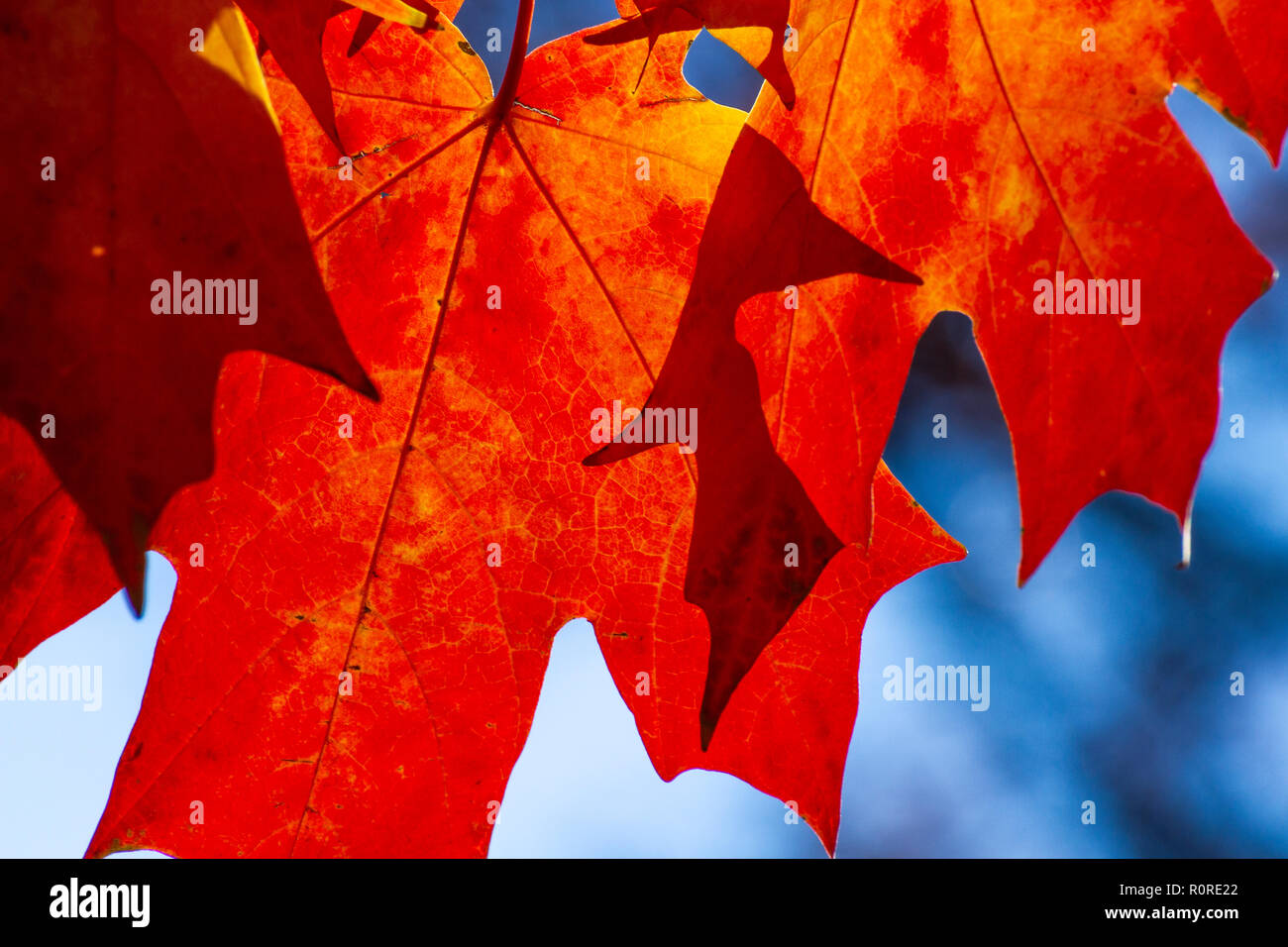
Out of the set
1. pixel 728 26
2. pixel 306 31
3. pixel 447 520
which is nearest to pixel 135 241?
pixel 306 31

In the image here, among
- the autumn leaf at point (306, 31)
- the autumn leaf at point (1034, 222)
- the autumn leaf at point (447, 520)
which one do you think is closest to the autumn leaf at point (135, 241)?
the autumn leaf at point (306, 31)

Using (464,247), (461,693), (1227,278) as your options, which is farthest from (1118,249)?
(461,693)

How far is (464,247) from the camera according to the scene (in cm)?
82

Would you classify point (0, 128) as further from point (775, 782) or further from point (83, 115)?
point (775, 782)

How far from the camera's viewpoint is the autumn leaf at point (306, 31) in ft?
1.97

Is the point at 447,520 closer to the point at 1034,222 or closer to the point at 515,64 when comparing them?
the point at 515,64

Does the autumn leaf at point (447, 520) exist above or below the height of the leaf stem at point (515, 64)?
below

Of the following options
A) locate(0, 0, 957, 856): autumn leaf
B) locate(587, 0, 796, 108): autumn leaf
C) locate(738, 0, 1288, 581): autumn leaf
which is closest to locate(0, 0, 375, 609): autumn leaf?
locate(0, 0, 957, 856): autumn leaf

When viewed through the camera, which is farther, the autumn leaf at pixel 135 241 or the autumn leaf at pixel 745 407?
the autumn leaf at pixel 745 407

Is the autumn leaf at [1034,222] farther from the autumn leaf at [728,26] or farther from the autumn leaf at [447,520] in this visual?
the autumn leaf at [447,520]

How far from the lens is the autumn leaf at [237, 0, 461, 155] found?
0.60 m

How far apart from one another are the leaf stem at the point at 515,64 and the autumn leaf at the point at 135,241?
233mm

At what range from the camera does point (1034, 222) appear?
70 centimetres

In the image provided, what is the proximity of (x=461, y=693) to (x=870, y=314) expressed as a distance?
0.58 metres
